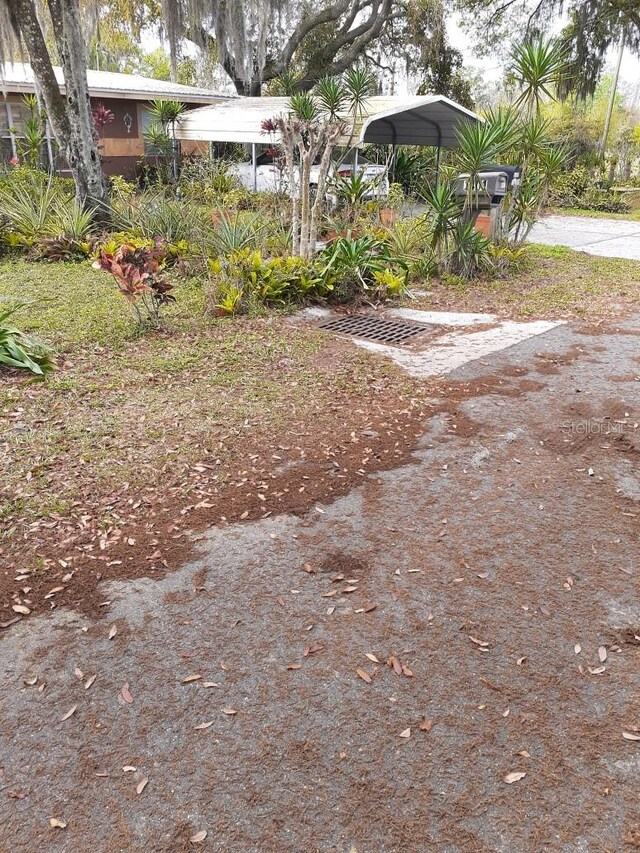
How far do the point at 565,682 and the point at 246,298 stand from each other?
221 inches

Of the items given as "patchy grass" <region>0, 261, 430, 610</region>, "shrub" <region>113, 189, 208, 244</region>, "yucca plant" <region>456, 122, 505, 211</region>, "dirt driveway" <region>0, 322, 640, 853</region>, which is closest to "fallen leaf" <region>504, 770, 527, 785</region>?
"dirt driveway" <region>0, 322, 640, 853</region>

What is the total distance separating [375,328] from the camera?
6.98 meters

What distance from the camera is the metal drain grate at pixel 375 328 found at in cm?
664

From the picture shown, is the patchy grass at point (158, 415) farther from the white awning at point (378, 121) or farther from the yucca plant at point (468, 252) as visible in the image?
the white awning at point (378, 121)

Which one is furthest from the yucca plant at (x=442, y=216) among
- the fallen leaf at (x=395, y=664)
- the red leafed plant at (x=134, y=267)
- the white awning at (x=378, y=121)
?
the fallen leaf at (x=395, y=664)

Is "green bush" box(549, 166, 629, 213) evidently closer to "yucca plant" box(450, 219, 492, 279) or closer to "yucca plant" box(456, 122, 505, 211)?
"yucca plant" box(450, 219, 492, 279)

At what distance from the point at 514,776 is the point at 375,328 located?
17.4 feet

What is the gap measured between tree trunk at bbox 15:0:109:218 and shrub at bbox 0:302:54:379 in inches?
238

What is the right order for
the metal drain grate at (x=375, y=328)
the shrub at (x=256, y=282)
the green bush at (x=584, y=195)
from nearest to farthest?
1. the metal drain grate at (x=375, y=328)
2. the shrub at (x=256, y=282)
3. the green bush at (x=584, y=195)

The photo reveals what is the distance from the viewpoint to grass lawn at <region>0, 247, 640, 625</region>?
3264mm

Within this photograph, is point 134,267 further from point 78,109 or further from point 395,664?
point 78,109

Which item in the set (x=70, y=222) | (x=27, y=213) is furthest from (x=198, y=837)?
(x=27, y=213)

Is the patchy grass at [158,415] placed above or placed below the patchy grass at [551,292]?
below

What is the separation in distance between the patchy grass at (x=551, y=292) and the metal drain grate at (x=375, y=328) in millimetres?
851
